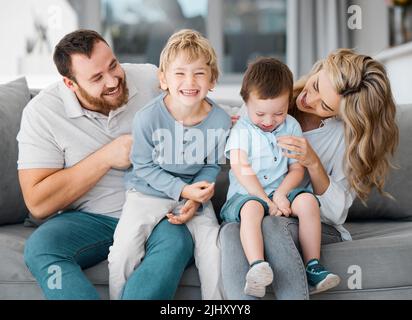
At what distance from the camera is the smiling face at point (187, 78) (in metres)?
1.56

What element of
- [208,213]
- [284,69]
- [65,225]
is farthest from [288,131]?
[65,225]

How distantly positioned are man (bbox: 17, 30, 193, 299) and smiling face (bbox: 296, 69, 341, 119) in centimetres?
47

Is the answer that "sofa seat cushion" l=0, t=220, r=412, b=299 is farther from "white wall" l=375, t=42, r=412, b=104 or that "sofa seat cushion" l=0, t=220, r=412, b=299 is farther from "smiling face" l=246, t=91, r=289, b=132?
"white wall" l=375, t=42, r=412, b=104

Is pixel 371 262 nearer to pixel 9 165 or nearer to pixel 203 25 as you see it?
pixel 9 165

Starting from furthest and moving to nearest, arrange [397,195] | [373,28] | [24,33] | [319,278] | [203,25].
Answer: [203,25]
[24,33]
[373,28]
[397,195]
[319,278]

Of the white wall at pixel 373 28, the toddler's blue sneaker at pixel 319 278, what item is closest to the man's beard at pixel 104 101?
the toddler's blue sneaker at pixel 319 278

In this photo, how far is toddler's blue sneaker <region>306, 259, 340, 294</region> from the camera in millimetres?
1396

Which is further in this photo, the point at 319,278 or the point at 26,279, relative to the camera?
the point at 26,279

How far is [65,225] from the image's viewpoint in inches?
→ 62.2

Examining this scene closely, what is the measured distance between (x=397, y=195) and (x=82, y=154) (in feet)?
3.37

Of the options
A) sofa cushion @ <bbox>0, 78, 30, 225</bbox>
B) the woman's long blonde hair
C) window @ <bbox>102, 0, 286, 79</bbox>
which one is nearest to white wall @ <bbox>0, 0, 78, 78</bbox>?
window @ <bbox>102, 0, 286, 79</bbox>

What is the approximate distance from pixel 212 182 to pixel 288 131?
0.25 meters

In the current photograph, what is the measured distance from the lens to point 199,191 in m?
1.56

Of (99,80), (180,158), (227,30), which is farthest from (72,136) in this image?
(227,30)
